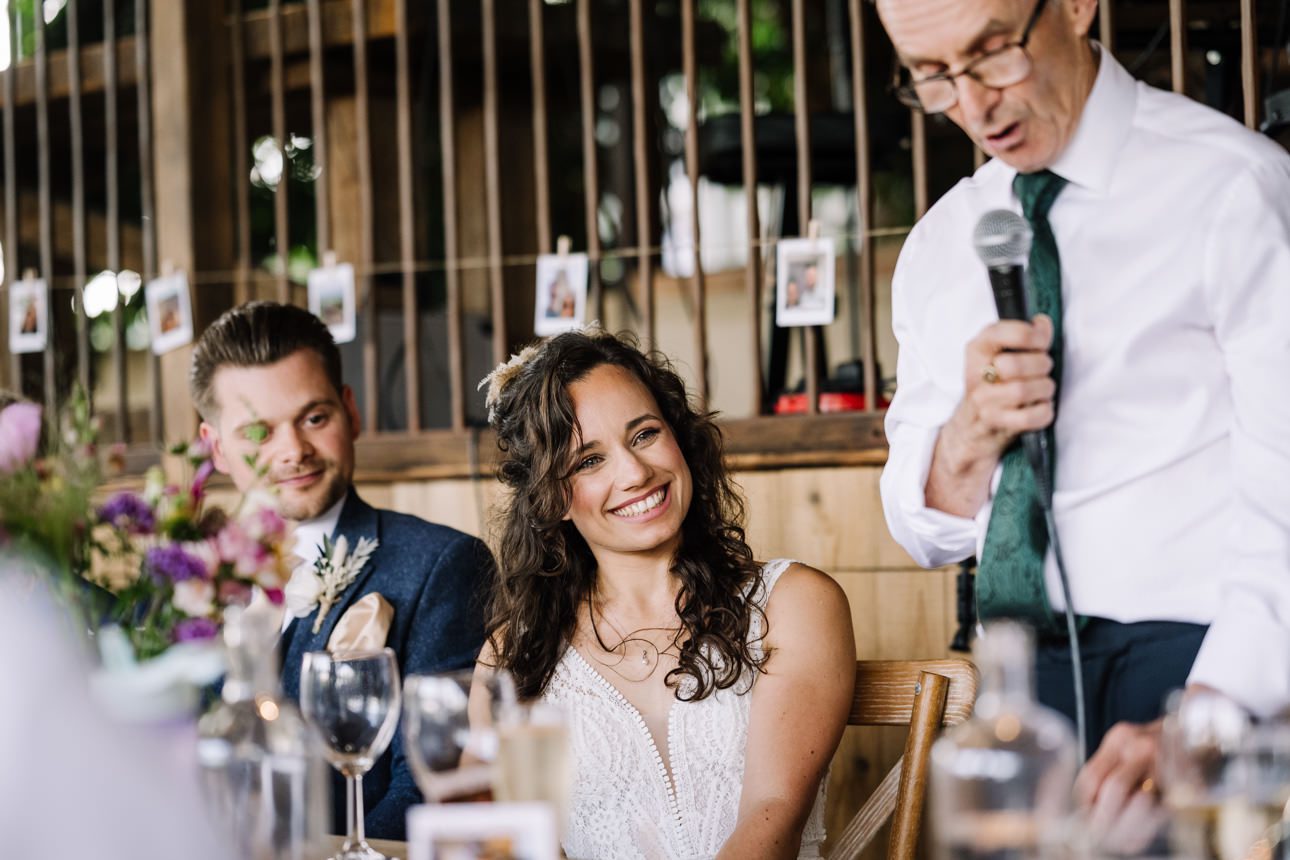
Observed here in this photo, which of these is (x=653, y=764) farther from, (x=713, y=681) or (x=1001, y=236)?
(x=1001, y=236)

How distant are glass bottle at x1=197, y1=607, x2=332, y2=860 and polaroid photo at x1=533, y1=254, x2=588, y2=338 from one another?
1.96 meters

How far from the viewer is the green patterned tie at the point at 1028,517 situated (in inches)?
Answer: 53.9

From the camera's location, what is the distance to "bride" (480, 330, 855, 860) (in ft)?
6.27

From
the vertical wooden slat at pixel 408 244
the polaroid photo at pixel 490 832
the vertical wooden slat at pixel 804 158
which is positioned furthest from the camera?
the vertical wooden slat at pixel 408 244

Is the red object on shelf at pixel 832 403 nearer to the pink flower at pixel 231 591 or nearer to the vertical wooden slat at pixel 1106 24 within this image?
the vertical wooden slat at pixel 1106 24

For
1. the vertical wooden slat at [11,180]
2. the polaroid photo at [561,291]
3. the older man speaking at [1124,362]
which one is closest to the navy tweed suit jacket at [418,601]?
the polaroid photo at [561,291]

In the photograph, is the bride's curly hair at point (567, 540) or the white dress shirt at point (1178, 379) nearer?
the white dress shirt at point (1178, 379)

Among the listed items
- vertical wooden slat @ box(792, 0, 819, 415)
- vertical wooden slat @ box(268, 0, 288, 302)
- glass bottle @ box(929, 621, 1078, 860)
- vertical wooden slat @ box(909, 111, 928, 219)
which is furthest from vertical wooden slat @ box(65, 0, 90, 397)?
glass bottle @ box(929, 621, 1078, 860)

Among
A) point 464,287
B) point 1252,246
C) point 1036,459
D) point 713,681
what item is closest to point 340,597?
point 713,681

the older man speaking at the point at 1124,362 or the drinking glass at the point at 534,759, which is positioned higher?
the older man speaking at the point at 1124,362

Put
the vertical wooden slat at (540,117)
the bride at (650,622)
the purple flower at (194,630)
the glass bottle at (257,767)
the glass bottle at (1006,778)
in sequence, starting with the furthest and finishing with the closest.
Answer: the vertical wooden slat at (540,117) → the bride at (650,622) → the purple flower at (194,630) → the glass bottle at (257,767) → the glass bottle at (1006,778)

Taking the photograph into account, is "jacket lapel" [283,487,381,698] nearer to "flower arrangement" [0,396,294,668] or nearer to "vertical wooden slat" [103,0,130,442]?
"flower arrangement" [0,396,294,668]

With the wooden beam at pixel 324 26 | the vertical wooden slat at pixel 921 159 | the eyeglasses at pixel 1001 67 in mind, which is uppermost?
the wooden beam at pixel 324 26

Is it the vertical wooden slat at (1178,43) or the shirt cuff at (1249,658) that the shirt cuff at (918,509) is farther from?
the vertical wooden slat at (1178,43)
